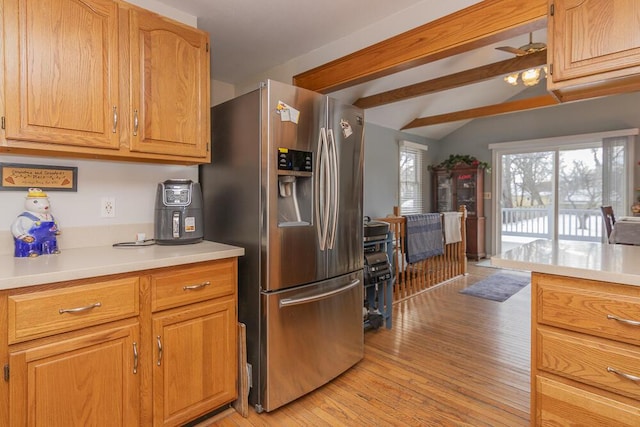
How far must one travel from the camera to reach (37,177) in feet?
5.96

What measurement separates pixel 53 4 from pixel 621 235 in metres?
4.22

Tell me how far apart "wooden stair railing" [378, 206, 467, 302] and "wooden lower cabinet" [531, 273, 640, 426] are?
217 centimetres

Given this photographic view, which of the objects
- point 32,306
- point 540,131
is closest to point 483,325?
point 32,306

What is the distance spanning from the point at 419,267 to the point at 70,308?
3891mm

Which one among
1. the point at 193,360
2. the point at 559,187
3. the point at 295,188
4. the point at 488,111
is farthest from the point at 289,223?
the point at 559,187

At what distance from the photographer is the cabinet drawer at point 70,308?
1.25m

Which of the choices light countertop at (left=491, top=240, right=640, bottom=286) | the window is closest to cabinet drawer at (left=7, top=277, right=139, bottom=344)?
light countertop at (left=491, top=240, right=640, bottom=286)

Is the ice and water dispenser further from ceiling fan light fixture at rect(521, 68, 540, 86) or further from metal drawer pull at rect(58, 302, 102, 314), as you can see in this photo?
ceiling fan light fixture at rect(521, 68, 540, 86)

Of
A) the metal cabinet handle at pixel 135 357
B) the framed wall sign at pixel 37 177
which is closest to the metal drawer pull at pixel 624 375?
the metal cabinet handle at pixel 135 357

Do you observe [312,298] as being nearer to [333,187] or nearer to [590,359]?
[333,187]

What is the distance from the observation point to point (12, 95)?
1476 millimetres

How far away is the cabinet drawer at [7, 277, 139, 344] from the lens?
1.25 m

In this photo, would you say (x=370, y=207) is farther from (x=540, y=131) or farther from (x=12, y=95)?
(x=12, y=95)

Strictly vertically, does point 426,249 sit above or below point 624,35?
below
